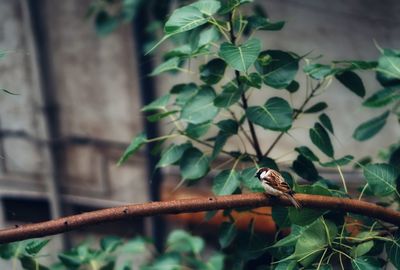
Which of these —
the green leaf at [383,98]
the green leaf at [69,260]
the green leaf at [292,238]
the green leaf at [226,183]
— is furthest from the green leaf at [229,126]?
the green leaf at [69,260]

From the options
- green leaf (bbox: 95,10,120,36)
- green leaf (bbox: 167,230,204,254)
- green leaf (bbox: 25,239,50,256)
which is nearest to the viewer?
green leaf (bbox: 25,239,50,256)

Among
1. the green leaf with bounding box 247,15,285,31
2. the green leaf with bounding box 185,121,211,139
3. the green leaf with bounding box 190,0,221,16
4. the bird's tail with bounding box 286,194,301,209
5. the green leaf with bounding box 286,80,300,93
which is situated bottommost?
the bird's tail with bounding box 286,194,301,209

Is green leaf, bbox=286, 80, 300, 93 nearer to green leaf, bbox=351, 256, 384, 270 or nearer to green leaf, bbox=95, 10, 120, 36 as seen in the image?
green leaf, bbox=351, 256, 384, 270

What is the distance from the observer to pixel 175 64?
1723 millimetres

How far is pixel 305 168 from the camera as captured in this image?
5.41 ft

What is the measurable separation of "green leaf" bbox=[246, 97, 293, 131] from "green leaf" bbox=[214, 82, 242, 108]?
0.07 metres

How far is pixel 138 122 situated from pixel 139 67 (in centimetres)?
42

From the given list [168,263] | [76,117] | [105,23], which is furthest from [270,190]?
[76,117]

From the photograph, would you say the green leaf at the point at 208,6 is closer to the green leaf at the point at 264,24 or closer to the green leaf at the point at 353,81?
the green leaf at the point at 264,24

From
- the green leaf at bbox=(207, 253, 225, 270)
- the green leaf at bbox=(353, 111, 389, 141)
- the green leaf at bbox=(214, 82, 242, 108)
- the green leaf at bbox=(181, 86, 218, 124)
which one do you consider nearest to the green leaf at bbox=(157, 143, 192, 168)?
the green leaf at bbox=(181, 86, 218, 124)

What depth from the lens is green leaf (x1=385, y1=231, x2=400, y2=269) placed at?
139 cm

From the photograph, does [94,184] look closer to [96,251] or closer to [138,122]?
[138,122]

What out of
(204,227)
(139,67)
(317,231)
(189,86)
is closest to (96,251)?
(189,86)

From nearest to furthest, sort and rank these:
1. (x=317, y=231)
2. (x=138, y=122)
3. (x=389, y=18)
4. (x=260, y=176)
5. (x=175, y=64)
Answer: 1. (x=317, y=231)
2. (x=260, y=176)
3. (x=175, y=64)
4. (x=389, y=18)
5. (x=138, y=122)
